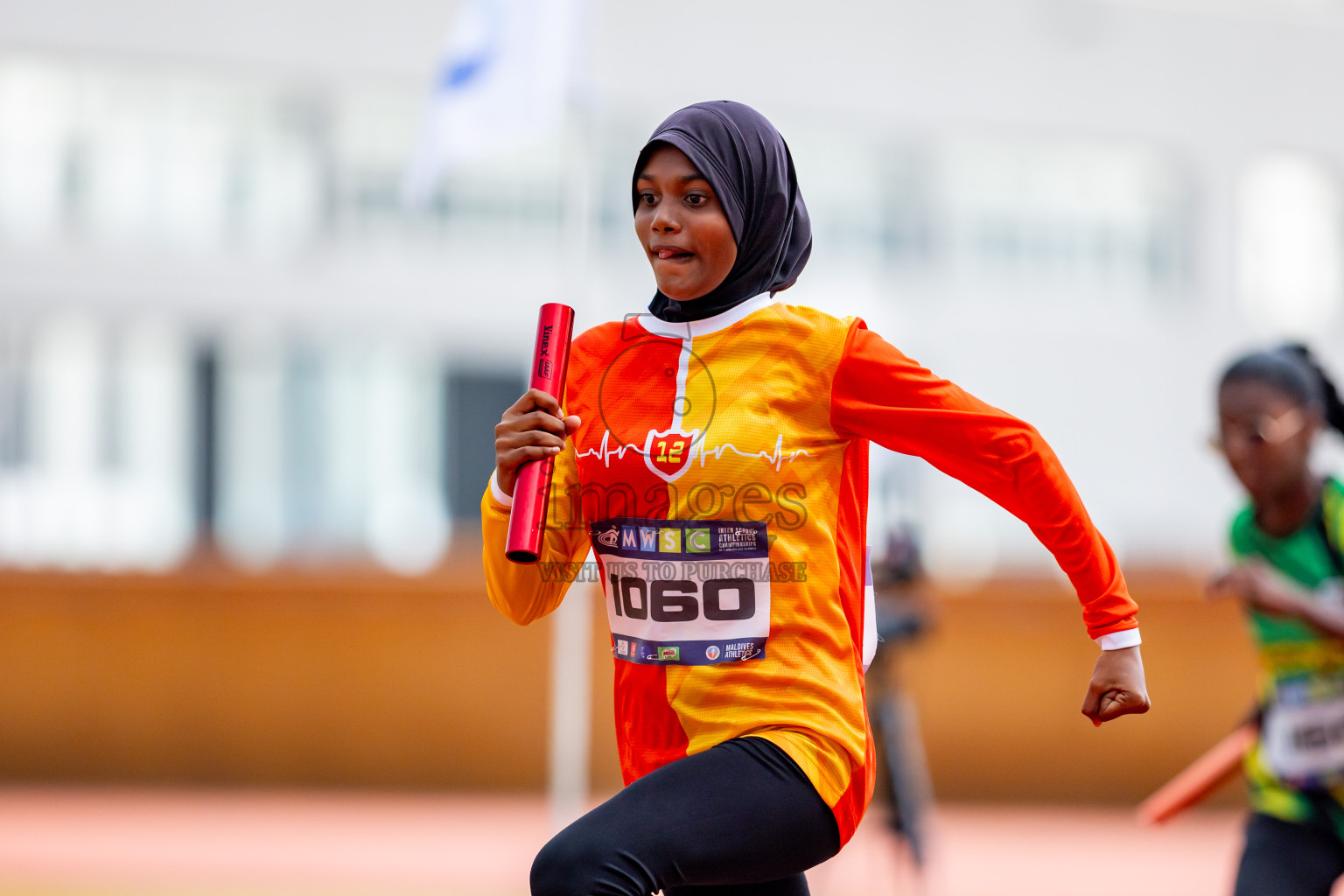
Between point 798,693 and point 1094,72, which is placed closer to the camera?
point 798,693

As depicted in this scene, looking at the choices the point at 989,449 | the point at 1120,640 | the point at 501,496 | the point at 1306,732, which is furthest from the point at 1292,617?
the point at 501,496

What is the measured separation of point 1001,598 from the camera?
1088cm

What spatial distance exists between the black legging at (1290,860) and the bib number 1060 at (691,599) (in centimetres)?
167

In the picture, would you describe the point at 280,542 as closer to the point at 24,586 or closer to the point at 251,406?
Result: the point at 251,406

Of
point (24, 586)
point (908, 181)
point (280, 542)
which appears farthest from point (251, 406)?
point (908, 181)

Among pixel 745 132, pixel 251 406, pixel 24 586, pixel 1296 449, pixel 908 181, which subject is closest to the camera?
pixel 745 132

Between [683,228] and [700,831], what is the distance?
92cm

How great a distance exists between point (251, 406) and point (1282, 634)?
1411cm

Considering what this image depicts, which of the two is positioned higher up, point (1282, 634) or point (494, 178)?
point (494, 178)

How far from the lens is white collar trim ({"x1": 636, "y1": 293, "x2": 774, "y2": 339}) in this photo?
2.48 metres

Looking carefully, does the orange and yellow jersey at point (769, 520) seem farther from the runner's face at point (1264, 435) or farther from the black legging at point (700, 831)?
the runner's face at point (1264, 435)

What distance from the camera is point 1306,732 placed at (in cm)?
360

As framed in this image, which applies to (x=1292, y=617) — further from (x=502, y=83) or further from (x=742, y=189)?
(x=502, y=83)

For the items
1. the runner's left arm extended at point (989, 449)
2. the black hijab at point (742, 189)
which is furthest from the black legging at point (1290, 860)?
the black hijab at point (742, 189)
